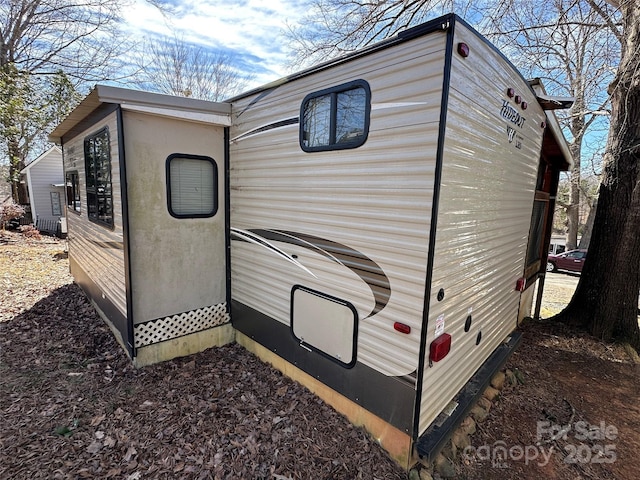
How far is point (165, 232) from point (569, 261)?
18948 mm

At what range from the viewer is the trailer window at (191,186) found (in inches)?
146

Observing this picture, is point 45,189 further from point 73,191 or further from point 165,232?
point 165,232

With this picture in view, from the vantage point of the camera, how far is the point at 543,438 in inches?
119

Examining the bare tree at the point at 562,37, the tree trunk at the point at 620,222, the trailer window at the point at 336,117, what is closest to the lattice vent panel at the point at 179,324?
the trailer window at the point at 336,117

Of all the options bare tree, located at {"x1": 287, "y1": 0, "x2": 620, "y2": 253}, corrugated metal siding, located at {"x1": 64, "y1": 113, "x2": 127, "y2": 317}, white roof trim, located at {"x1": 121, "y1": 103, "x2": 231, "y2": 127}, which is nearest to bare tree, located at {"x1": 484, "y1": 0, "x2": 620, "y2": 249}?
bare tree, located at {"x1": 287, "y1": 0, "x2": 620, "y2": 253}

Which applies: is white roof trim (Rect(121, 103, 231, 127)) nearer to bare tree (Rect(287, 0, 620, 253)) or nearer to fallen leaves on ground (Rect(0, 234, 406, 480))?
fallen leaves on ground (Rect(0, 234, 406, 480))

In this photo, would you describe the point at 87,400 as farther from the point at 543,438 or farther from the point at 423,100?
the point at 543,438

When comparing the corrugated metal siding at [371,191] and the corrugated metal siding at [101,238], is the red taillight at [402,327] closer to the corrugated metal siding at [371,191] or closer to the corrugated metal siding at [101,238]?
the corrugated metal siding at [371,191]

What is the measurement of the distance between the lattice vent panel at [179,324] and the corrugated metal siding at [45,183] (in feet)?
56.9

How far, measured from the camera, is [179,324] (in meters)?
3.93

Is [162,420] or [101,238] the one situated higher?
[101,238]

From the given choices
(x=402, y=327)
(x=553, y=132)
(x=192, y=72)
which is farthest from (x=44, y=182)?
(x=553, y=132)

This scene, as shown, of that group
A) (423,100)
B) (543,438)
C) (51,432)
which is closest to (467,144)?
(423,100)

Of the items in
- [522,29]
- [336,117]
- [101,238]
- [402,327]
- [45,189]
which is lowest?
[402,327]
